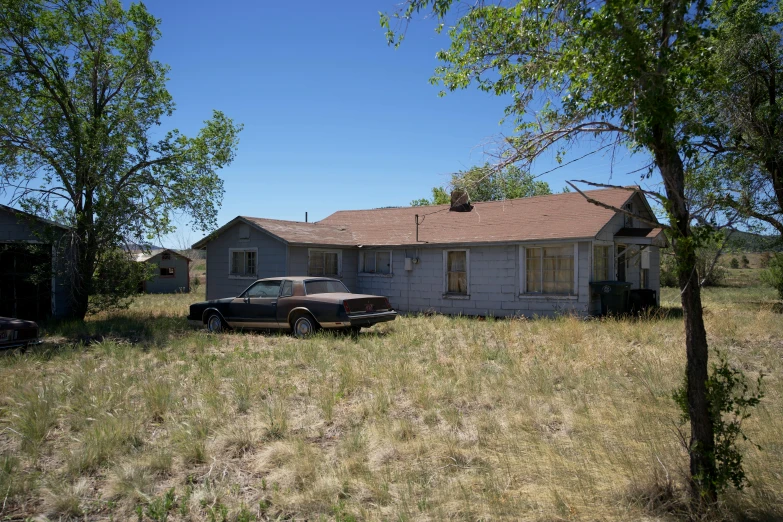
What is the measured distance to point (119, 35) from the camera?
17.2 m

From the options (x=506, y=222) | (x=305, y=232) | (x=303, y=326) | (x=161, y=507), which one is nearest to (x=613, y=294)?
(x=506, y=222)

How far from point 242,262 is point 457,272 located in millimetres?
8071

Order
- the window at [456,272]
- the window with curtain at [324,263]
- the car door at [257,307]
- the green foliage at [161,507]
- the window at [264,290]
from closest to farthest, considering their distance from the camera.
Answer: the green foliage at [161,507]
the car door at [257,307]
the window at [264,290]
the window at [456,272]
the window with curtain at [324,263]

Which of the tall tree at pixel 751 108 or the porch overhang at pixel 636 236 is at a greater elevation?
the tall tree at pixel 751 108

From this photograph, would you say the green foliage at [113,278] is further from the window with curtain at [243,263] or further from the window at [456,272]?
the window at [456,272]

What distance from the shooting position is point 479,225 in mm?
19000

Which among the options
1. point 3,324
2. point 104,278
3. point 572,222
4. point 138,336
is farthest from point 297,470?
point 104,278

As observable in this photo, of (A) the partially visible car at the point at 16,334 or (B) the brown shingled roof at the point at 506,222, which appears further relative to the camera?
(B) the brown shingled roof at the point at 506,222

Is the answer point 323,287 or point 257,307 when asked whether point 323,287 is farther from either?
point 257,307

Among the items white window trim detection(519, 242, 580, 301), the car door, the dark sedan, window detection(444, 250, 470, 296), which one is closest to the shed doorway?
the dark sedan

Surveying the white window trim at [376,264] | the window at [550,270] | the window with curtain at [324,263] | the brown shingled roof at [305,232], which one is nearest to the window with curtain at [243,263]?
the brown shingled roof at [305,232]

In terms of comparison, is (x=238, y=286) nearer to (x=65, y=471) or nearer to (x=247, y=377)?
(x=247, y=377)

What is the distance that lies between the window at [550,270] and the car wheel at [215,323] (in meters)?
9.22

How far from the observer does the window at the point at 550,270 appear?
52.7 ft
